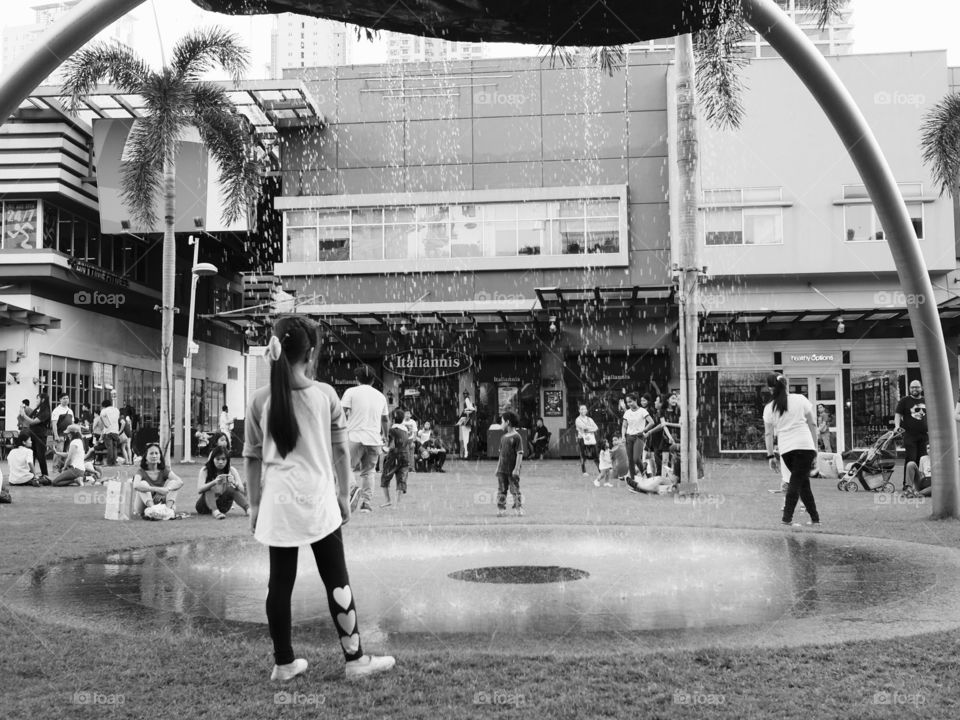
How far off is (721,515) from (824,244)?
778 inches

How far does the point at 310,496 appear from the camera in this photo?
4.45m

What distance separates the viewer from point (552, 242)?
105ft

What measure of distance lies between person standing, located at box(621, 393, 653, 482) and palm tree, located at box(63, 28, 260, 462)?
42.3 ft

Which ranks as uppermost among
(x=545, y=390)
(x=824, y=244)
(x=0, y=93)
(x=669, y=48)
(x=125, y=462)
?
(x=669, y=48)

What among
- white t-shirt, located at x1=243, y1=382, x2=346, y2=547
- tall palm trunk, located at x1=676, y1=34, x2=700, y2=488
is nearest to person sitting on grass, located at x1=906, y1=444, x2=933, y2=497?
tall palm trunk, located at x1=676, y1=34, x2=700, y2=488

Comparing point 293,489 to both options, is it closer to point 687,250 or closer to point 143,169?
point 687,250

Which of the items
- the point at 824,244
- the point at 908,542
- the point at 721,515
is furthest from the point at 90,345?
the point at 908,542

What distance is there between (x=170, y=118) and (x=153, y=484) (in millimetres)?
16087

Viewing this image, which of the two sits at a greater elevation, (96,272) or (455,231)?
(455,231)

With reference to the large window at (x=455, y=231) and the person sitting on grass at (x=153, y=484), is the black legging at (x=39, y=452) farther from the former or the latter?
the large window at (x=455, y=231)

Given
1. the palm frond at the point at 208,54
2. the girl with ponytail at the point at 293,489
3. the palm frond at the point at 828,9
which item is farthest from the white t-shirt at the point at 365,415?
the palm frond at the point at 208,54

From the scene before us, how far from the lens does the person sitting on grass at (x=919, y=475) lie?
15.1 metres

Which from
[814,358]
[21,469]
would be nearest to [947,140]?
[814,358]

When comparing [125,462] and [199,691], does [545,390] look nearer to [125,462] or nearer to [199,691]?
[125,462]
